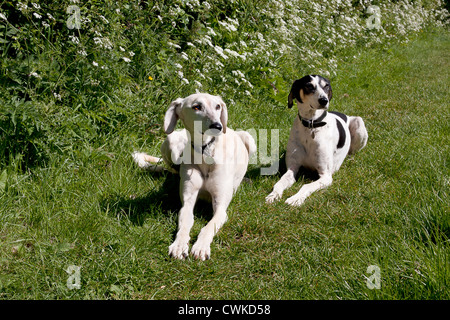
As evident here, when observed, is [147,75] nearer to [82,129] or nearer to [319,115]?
[82,129]

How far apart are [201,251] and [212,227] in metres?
0.27

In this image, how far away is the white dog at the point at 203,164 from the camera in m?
2.80

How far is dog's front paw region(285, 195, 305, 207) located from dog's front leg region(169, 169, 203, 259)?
2.55ft

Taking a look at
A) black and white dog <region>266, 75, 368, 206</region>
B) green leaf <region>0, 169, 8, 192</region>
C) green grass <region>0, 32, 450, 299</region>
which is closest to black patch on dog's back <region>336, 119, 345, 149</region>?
black and white dog <region>266, 75, 368, 206</region>

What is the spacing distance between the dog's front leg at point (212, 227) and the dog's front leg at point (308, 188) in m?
0.57

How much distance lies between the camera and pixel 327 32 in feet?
26.7

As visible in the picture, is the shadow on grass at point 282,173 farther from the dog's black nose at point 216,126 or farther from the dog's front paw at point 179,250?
the dog's front paw at point 179,250

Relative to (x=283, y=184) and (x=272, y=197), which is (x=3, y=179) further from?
(x=283, y=184)

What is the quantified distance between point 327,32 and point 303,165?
4859 millimetres

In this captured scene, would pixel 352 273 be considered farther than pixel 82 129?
No

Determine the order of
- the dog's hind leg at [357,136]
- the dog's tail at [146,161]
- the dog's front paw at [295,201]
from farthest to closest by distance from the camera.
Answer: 1. the dog's hind leg at [357,136]
2. the dog's tail at [146,161]
3. the dog's front paw at [295,201]

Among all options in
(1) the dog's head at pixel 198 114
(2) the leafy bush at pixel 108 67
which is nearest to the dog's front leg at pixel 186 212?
(1) the dog's head at pixel 198 114

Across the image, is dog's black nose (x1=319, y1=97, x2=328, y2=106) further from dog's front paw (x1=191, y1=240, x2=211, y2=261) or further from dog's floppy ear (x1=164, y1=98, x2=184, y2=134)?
dog's front paw (x1=191, y1=240, x2=211, y2=261)
